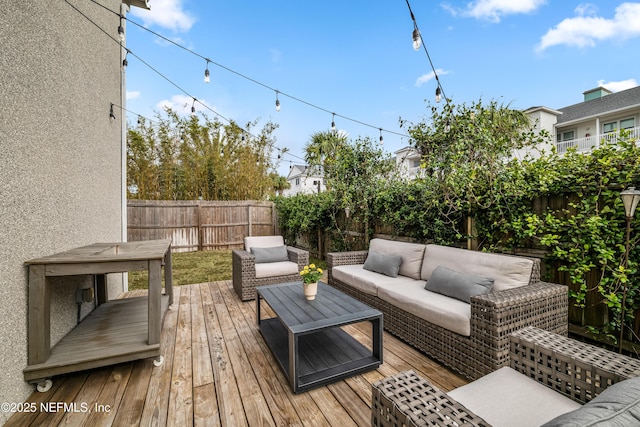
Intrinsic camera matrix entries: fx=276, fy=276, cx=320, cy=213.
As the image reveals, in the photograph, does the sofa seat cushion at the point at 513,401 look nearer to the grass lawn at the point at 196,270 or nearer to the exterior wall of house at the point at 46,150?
the exterior wall of house at the point at 46,150

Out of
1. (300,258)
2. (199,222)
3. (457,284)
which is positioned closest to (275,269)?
(300,258)

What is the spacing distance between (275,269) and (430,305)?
2.39 metres

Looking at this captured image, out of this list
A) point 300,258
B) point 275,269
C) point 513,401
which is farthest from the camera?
point 300,258

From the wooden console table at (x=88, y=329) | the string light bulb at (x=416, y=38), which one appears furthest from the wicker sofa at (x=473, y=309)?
the wooden console table at (x=88, y=329)

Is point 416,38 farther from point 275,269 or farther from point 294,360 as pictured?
point 275,269

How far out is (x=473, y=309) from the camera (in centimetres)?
204

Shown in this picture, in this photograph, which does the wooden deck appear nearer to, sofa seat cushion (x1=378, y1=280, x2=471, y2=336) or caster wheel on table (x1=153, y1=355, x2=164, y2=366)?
caster wheel on table (x1=153, y1=355, x2=164, y2=366)

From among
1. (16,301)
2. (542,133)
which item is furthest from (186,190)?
(542,133)

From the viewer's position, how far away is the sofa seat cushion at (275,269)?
13.2 feet

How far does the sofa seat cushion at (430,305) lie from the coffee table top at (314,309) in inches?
17.7

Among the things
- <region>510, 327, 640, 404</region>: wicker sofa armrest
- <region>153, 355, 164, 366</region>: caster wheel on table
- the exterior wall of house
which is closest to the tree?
<region>510, 327, 640, 404</region>: wicker sofa armrest

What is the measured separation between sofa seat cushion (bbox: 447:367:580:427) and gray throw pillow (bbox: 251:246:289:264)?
11.2 feet

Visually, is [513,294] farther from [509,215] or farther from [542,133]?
[542,133]

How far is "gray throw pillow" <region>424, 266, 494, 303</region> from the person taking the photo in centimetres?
233
